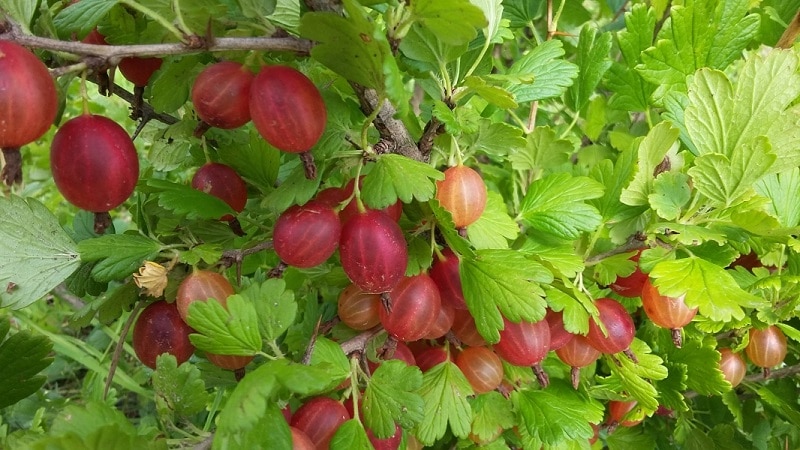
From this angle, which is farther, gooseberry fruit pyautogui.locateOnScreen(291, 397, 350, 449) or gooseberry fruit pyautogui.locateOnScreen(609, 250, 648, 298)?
gooseberry fruit pyautogui.locateOnScreen(609, 250, 648, 298)

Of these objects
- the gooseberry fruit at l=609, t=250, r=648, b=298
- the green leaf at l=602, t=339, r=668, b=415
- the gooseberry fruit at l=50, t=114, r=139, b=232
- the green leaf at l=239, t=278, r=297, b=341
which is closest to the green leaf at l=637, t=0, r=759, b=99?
the gooseberry fruit at l=609, t=250, r=648, b=298

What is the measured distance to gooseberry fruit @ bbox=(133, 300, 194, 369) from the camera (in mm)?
600

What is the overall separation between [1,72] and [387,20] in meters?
0.31

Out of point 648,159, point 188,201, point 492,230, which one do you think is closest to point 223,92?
point 188,201

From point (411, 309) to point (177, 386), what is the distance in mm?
265

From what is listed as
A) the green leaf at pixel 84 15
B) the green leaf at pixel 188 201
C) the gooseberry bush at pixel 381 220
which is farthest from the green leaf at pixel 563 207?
the green leaf at pixel 84 15

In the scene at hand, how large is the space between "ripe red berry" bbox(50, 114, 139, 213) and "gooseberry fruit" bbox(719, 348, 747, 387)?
2.91 feet

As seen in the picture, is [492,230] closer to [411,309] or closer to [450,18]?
[411,309]

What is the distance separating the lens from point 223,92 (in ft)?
1.64

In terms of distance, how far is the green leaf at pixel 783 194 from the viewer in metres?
0.75

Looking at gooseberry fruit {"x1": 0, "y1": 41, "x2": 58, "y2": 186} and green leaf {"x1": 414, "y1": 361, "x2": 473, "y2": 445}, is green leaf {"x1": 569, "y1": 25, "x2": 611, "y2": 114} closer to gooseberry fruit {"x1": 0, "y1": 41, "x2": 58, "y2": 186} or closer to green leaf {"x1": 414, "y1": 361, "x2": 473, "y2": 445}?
green leaf {"x1": 414, "y1": 361, "x2": 473, "y2": 445}

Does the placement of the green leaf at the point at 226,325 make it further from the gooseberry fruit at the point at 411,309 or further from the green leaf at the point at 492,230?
the green leaf at the point at 492,230

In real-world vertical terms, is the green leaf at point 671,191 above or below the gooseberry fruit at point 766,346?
above

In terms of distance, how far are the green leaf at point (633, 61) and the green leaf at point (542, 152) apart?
139mm
